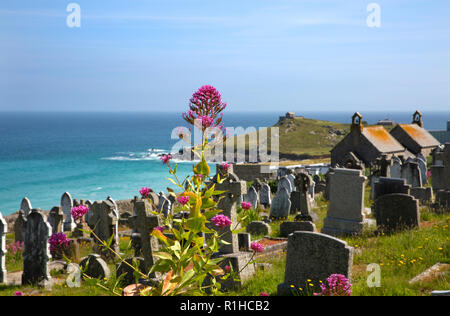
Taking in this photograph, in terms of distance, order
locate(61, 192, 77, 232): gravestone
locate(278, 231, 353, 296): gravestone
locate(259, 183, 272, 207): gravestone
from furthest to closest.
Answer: locate(259, 183, 272, 207): gravestone, locate(61, 192, 77, 232): gravestone, locate(278, 231, 353, 296): gravestone

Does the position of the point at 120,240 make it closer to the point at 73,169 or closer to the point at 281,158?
the point at 281,158

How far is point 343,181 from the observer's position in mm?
12414

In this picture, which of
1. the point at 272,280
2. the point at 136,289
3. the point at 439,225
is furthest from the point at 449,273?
the point at 136,289

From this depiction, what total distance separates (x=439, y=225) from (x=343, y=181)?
9.09ft

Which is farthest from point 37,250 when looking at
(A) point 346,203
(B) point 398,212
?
(B) point 398,212

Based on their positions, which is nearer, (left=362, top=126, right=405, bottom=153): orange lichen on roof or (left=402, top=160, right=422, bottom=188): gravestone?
(left=402, top=160, right=422, bottom=188): gravestone

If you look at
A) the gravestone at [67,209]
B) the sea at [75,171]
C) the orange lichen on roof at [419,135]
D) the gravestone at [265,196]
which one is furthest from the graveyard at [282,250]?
the sea at [75,171]

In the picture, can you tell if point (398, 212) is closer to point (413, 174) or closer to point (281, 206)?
point (281, 206)

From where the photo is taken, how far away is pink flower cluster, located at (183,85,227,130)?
10.5ft

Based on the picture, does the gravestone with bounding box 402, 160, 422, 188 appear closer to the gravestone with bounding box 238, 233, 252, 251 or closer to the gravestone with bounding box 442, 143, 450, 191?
the gravestone with bounding box 442, 143, 450, 191

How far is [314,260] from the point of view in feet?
22.1

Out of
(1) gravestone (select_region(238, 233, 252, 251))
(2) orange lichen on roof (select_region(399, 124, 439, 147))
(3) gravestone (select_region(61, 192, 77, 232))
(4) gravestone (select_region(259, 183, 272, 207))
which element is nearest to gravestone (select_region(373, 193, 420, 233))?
(1) gravestone (select_region(238, 233, 252, 251))

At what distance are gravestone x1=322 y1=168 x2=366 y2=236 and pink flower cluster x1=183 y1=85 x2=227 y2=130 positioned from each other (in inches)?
381

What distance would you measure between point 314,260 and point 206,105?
435 cm
